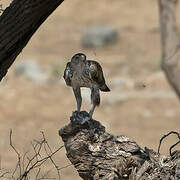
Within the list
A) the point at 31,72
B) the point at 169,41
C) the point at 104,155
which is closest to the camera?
the point at 104,155

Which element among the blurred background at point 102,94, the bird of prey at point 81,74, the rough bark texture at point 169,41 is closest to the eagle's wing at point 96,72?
the bird of prey at point 81,74

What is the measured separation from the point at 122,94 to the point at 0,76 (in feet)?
36.6

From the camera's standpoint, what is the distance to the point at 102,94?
15625 mm

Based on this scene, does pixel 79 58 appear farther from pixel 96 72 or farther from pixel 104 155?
pixel 104 155

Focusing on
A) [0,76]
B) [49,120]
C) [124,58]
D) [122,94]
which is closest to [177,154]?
[0,76]

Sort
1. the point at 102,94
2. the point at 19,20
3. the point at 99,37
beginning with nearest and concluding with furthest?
the point at 19,20, the point at 102,94, the point at 99,37

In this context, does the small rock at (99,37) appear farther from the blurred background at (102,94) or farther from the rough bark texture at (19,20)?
the rough bark texture at (19,20)

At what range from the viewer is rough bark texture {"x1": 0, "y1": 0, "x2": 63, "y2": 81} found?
4.51 m

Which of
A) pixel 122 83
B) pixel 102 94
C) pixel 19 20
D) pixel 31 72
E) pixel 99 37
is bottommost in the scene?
pixel 19 20

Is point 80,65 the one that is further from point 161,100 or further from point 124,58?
point 124,58

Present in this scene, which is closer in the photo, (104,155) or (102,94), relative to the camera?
(104,155)

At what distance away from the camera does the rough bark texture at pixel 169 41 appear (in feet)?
35.5

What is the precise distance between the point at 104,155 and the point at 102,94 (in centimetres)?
1095

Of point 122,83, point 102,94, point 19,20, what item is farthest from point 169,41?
point 19,20
